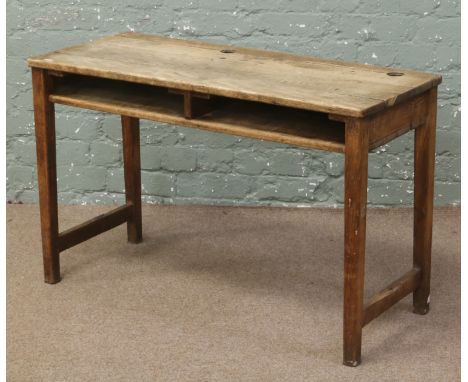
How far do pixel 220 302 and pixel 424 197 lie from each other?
0.75m

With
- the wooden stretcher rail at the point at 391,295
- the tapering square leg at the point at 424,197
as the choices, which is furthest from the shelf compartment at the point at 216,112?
the wooden stretcher rail at the point at 391,295

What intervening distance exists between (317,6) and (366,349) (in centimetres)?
149

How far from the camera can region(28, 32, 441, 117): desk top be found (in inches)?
112

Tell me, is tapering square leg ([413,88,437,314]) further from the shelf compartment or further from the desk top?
the shelf compartment

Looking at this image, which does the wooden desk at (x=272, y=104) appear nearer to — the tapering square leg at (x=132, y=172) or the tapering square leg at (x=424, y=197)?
the tapering square leg at (x=424, y=197)

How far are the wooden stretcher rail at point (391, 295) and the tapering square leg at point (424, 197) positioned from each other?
3 cm

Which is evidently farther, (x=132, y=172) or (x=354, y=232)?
(x=132, y=172)

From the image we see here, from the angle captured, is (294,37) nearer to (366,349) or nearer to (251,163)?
(251,163)

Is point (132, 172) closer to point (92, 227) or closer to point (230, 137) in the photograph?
point (92, 227)

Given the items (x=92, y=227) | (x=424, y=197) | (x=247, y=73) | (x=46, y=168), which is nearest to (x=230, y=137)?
(x=92, y=227)

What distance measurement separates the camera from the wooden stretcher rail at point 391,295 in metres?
3.04

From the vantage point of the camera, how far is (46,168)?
11.4ft

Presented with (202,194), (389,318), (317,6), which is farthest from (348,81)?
(202,194)

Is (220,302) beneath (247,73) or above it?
beneath
